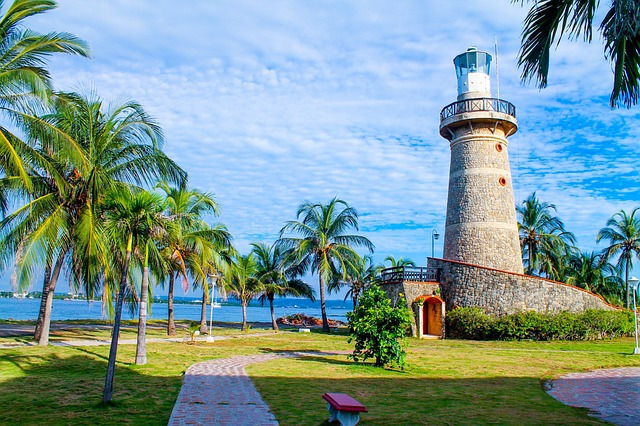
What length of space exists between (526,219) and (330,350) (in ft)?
73.7

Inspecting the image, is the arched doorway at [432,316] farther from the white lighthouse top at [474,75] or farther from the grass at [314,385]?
the white lighthouse top at [474,75]

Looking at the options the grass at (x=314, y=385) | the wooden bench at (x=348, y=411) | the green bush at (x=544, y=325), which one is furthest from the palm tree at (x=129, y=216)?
the green bush at (x=544, y=325)

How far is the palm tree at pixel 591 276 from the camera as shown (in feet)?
131

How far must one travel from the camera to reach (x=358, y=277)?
32.0 metres

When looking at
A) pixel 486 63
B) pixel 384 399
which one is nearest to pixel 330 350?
pixel 384 399

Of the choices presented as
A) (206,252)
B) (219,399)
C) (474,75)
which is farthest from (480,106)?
(219,399)

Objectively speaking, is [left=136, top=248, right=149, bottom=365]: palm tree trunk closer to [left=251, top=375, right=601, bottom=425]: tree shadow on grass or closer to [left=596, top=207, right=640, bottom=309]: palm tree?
[left=251, top=375, right=601, bottom=425]: tree shadow on grass

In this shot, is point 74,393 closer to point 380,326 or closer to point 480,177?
point 380,326

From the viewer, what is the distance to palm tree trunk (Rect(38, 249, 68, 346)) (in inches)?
595

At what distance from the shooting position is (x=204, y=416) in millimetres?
7281

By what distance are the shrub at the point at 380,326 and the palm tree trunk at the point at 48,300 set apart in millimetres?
8639

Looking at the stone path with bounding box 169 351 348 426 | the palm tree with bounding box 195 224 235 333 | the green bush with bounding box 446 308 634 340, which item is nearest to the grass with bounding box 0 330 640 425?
the stone path with bounding box 169 351 348 426

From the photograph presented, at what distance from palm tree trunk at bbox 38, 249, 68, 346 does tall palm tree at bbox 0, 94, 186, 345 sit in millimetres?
27

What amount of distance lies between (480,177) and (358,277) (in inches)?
393
